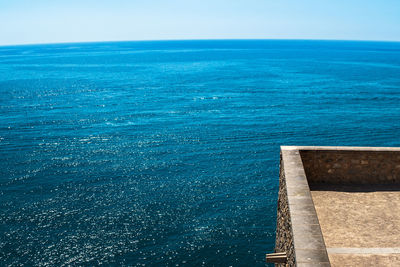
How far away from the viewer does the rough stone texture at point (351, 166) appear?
10836 mm

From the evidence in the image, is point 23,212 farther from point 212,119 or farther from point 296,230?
point 212,119

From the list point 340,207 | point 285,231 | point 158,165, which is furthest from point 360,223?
point 158,165

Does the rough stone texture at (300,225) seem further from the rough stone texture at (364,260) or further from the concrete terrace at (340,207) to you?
the rough stone texture at (364,260)

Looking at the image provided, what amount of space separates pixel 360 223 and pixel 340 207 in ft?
2.53

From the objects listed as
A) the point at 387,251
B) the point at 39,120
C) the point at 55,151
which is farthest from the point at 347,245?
the point at 39,120

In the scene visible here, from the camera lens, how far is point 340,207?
9.84 m

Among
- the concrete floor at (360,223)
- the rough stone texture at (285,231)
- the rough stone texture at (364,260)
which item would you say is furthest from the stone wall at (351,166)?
the rough stone texture at (364,260)

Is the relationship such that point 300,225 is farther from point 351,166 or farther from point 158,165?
point 158,165

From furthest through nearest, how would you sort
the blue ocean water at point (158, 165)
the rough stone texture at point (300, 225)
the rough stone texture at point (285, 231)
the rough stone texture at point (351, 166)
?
the blue ocean water at point (158, 165) → the rough stone texture at point (351, 166) → the rough stone texture at point (285, 231) → the rough stone texture at point (300, 225)

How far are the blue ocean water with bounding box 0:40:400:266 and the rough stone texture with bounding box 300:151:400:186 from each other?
10.2 meters

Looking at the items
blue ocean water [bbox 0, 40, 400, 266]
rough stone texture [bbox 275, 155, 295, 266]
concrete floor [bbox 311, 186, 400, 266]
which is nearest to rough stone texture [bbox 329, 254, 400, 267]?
concrete floor [bbox 311, 186, 400, 266]

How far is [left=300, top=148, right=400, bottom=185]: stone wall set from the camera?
35.6 feet

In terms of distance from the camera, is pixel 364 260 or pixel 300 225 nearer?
pixel 300 225

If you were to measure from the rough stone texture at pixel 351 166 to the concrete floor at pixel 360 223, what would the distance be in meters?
A: 0.34
